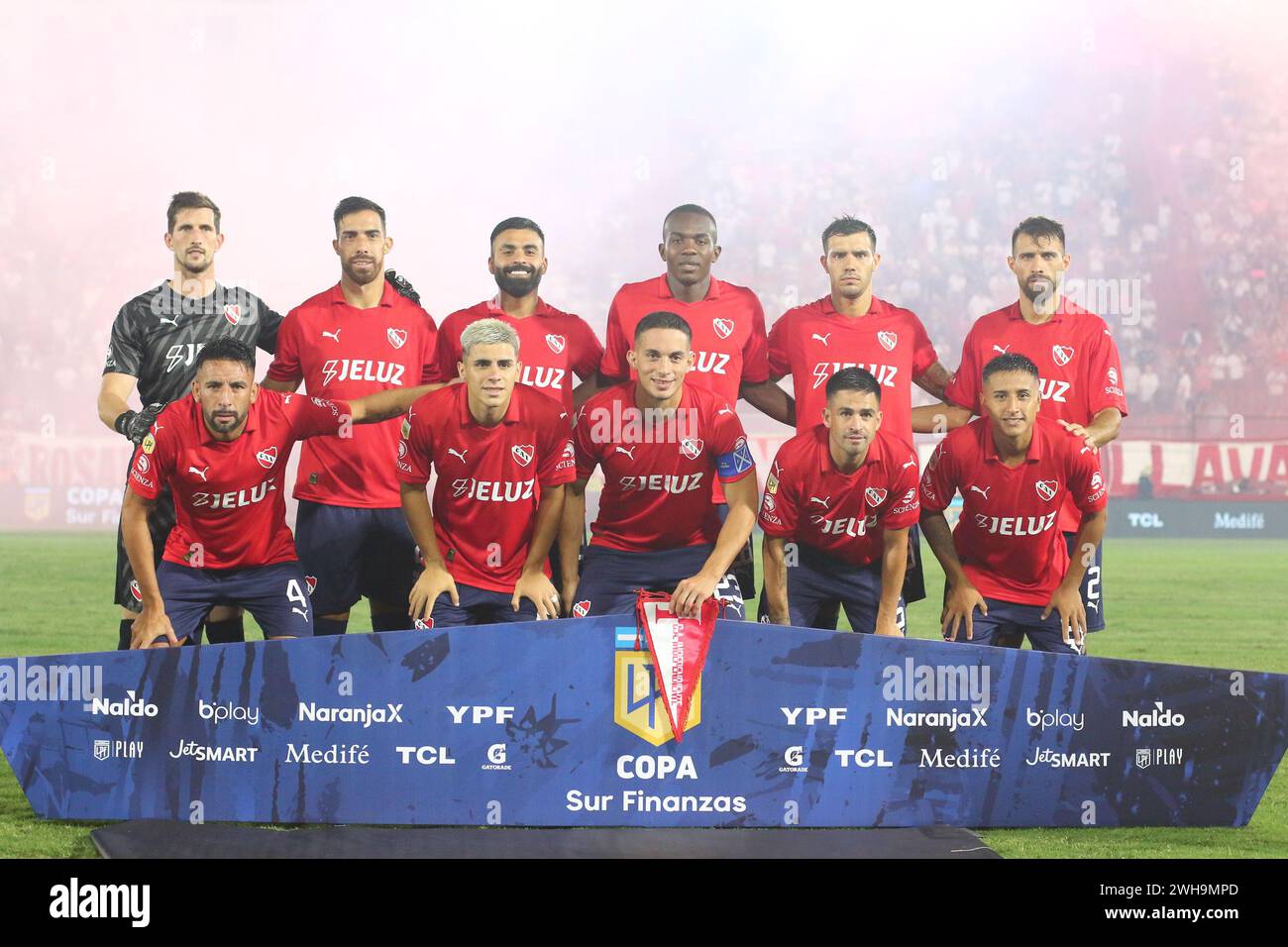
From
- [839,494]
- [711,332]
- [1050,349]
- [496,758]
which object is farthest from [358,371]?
[1050,349]

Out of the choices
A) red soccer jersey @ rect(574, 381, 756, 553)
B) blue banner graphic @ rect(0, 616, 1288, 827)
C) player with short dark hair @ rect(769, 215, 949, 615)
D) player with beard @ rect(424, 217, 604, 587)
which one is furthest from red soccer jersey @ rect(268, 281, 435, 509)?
player with short dark hair @ rect(769, 215, 949, 615)

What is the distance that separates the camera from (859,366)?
6430 mm

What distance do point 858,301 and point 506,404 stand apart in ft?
5.97

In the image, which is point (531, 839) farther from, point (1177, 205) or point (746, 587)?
point (1177, 205)

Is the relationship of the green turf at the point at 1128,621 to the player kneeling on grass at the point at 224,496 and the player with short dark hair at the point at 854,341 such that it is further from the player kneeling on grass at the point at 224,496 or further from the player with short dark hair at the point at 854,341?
the player with short dark hair at the point at 854,341

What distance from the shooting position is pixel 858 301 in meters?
6.49

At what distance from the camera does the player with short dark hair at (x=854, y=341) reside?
20.9 ft

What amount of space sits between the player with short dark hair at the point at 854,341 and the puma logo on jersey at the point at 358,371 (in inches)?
68.3

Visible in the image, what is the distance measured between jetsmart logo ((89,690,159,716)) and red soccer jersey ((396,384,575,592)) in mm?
1294

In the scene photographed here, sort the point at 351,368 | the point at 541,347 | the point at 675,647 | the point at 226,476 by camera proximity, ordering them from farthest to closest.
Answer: the point at 541,347 < the point at 351,368 < the point at 226,476 < the point at 675,647

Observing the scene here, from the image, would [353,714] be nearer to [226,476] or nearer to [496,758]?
[496,758]

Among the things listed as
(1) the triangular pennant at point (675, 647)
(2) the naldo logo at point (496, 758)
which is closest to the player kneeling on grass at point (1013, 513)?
(1) the triangular pennant at point (675, 647)

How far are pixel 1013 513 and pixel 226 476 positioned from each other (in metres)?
3.29

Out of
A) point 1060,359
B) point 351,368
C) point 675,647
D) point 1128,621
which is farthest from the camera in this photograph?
point 1128,621
